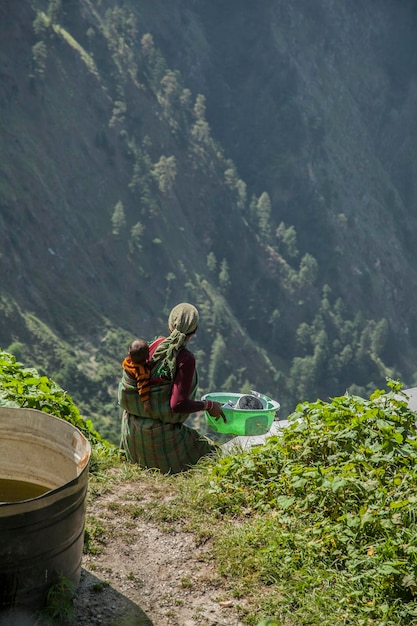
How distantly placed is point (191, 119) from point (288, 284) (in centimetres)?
2216

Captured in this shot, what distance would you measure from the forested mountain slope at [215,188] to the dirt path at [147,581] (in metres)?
49.5

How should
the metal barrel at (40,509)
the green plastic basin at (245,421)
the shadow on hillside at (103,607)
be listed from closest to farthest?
1. the metal barrel at (40,509)
2. the shadow on hillside at (103,607)
3. the green plastic basin at (245,421)

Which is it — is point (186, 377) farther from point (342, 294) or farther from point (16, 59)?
point (342, 294)

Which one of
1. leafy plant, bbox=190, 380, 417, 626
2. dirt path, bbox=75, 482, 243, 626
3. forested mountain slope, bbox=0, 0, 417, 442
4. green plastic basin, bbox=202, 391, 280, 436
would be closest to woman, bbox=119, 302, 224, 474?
green plastic basin, bbox=202, 391, 280, 436

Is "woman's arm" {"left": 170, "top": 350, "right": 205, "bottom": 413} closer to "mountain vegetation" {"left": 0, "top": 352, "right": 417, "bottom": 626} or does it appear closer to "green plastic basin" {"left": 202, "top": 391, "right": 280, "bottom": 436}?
"mountain vegetation" {"left": 0, "top": 352, "right": 417, "bottom": 626}

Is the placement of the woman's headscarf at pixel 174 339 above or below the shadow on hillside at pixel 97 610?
above

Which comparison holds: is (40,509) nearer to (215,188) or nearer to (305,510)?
(305,510)

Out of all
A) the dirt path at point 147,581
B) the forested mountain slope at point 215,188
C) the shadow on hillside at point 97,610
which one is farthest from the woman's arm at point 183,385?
the forested mountain slope at point 215,188

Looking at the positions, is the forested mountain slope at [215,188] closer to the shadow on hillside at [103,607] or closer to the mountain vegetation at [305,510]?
the mountain vegetation at [305,510]

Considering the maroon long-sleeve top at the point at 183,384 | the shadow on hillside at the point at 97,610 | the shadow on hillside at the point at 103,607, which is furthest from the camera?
the maroon long-sleeve top at the point at 183,384

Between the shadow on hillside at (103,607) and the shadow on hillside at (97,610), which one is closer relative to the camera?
the shadow on hillside at (97,610)

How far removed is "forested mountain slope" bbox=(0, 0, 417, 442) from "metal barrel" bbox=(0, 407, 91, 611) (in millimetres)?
49975

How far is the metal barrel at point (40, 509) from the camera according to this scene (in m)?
2.41

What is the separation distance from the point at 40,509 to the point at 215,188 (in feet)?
→ 277
